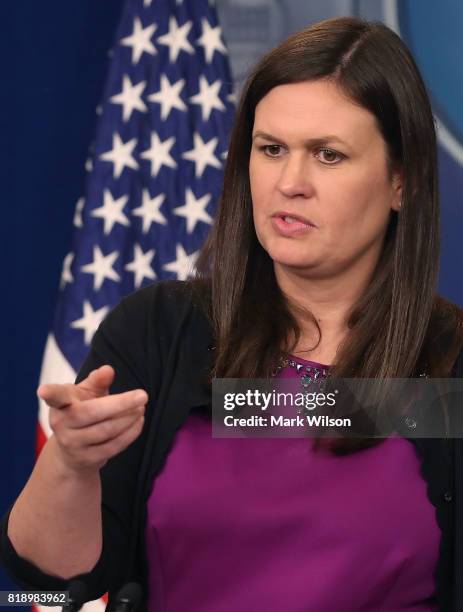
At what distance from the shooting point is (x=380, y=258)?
171cm

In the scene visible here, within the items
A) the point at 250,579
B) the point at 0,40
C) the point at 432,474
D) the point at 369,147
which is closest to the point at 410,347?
the point at 432,474

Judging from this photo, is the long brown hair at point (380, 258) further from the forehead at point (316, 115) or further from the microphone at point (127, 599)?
the microphone at point (127, 599)

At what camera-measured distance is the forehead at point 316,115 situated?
1531 mm

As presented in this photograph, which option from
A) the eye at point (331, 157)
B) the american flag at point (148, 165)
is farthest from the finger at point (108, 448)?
the american flag at point (148, 165)

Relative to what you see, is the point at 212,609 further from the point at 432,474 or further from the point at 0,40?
the point at 0,40

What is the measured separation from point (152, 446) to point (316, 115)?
548 mm

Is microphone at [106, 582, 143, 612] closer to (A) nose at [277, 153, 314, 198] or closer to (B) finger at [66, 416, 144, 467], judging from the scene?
(B) finger at [66, 416, 144, 467]

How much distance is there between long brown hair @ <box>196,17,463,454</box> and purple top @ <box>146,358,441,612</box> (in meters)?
0.08

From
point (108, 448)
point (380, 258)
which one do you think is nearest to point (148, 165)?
point (380, 258)

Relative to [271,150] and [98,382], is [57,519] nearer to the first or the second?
[98,382]

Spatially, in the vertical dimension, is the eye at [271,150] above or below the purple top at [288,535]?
above

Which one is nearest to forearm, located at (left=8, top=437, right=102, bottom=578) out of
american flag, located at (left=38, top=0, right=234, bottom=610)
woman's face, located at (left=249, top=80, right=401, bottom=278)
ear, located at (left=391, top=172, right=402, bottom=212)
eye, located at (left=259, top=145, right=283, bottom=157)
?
woman's face, located at (left=249, top=80, right=401, bottom=278)

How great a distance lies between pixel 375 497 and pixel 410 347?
0.26 metres

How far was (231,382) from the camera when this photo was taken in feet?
5.23
